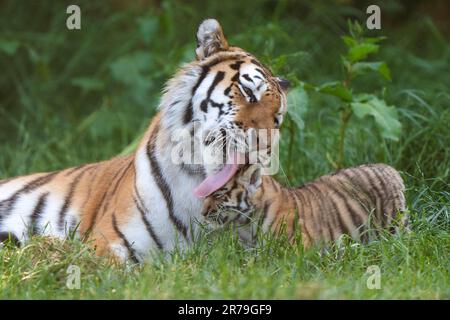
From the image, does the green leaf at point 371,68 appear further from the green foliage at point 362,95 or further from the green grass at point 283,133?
the green grass at point 283,133

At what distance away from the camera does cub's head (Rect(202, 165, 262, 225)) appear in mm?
4070

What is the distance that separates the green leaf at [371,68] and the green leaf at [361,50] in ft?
0.17

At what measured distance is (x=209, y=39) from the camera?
419 centimetres

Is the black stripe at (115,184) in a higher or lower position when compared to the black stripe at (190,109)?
lower

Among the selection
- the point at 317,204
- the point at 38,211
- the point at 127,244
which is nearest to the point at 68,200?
the point at 38,211

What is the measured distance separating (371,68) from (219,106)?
136cm

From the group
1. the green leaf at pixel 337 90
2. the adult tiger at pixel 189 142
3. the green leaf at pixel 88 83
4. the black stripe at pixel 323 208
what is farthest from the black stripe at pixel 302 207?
the green leaf at pixel 88 83

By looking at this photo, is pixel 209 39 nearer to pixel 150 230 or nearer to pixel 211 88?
pixel 211 88

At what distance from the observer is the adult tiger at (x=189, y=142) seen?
4016mm
